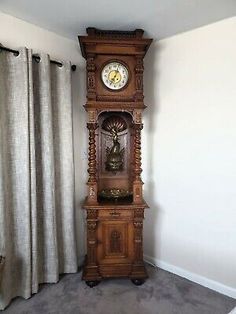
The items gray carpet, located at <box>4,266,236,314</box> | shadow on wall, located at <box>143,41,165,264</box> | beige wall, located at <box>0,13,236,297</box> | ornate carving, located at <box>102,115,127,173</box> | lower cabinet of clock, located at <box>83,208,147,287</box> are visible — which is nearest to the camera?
gray carpet, located at <box>4,266,236,314</box>

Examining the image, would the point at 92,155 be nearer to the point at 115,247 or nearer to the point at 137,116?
the point at 137,116

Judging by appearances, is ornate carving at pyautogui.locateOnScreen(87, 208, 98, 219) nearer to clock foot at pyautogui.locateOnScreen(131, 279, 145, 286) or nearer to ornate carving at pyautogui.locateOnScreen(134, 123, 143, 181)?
ornate carving at pyautogui.locateOnScreen(134, 123, 143, 181)

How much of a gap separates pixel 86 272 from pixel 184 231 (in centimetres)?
94

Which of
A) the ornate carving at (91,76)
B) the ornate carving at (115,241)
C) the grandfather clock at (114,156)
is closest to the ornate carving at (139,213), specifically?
the grandfather clock at (114,156)

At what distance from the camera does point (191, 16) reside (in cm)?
190

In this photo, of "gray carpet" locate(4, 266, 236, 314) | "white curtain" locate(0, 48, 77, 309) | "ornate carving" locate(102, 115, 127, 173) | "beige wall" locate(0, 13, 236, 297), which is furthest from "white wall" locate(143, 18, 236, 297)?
"white curtain" locate(0, 48, 77, 309)

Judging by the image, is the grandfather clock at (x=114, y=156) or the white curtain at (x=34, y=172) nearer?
the white curtain at (x=34, y=172)

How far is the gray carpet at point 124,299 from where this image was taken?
1.81 metres

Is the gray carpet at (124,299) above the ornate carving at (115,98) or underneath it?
underneath

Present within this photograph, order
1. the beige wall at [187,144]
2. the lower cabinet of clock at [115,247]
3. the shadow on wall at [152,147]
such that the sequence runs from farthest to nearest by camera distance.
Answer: the shadow on wall at [152,147], the lower cabinet of clock at [115,247], the beige wall at [187,144]

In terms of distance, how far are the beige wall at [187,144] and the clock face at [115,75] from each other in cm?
44

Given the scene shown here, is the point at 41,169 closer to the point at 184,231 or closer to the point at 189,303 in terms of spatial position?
the point at 184,231

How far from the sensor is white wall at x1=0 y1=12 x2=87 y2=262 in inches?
74.9

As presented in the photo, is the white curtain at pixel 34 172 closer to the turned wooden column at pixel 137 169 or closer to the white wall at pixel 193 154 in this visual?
the turned wooden column at pixel 137 169
